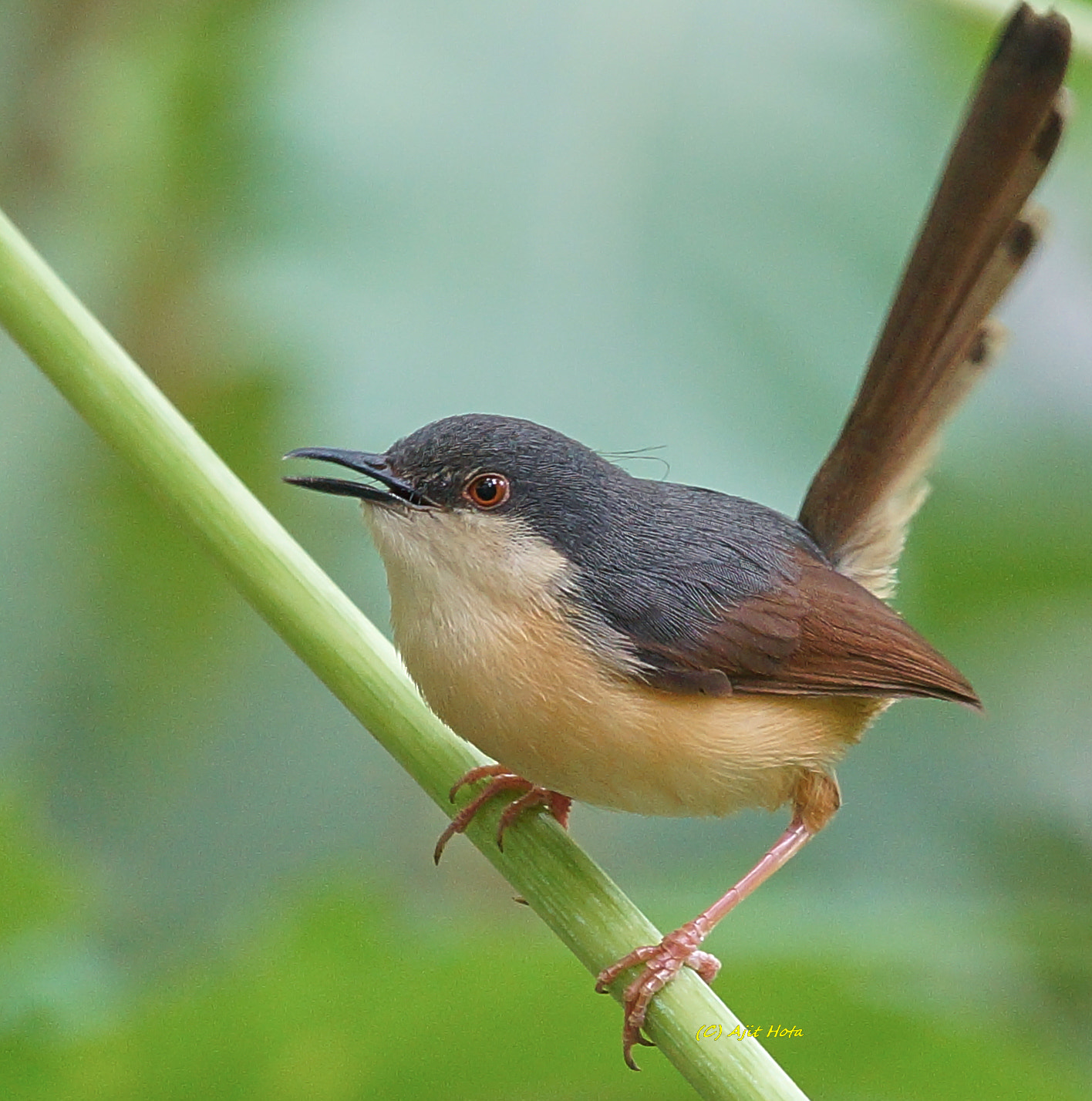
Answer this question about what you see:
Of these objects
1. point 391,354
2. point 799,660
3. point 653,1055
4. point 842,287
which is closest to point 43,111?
point 391,354

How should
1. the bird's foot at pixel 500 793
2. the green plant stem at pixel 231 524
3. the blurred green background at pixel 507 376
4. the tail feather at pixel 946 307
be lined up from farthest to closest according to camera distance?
the blurred green background at pixel 507 376
the tail feather at pixel 946 307
the bird's foot at pixel 500 793
the green plant stem at pixel 231 524

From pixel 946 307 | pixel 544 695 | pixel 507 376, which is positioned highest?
pixel 946 307

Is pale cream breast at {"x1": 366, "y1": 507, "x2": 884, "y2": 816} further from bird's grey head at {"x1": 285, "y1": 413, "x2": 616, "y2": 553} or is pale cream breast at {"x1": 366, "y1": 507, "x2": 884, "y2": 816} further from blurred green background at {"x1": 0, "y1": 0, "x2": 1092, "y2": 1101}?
blurred green background at {"x1": 0, "y1": 0, "x2": 1092, "y2": 1101}

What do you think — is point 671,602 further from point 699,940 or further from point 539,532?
point 699,940

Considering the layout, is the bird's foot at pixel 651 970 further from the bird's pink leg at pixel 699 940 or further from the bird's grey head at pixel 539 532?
the bird's grey head at pixel 539 532

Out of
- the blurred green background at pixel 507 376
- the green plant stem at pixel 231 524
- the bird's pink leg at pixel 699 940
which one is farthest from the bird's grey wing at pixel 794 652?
the green plant stem at pixel 231 524

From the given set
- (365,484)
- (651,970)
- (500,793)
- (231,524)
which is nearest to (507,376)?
(365,484)

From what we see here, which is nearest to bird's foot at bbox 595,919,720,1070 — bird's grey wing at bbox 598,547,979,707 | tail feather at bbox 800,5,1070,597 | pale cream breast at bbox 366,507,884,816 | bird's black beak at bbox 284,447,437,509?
pale cream breast at bbox 366,507,884,816
